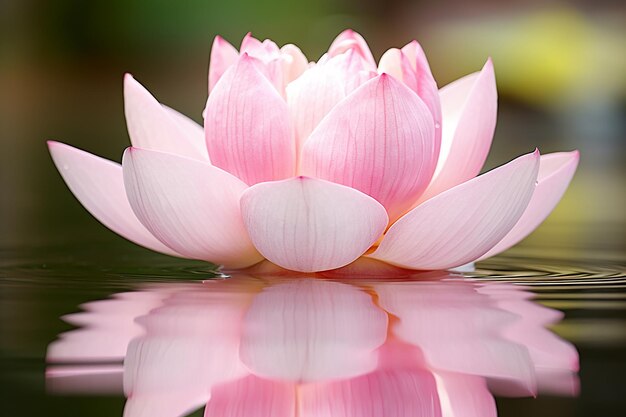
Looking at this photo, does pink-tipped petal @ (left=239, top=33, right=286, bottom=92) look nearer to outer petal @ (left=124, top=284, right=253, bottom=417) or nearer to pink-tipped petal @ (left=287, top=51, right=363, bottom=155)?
pink-tipped petal @ (left=287, top=51, right=363, bottom=155)

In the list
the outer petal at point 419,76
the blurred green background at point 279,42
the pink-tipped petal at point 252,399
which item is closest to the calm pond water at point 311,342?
the pink-tipped petal at point 252,399

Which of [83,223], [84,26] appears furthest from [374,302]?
[84,26]

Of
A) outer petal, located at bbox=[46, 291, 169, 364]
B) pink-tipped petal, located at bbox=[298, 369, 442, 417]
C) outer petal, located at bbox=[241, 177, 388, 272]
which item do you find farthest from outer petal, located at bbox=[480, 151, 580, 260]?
pink-tipped petal, located at bbox=[298, 369, 442, 417]

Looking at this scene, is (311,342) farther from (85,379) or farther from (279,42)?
(279,42)

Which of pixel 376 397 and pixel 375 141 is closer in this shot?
pixel 376 397

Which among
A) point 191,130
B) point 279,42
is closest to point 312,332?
point 191,130

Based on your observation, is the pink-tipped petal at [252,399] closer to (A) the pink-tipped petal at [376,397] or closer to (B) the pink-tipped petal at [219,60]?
(A) the pink-tipped petal at [376,397]
